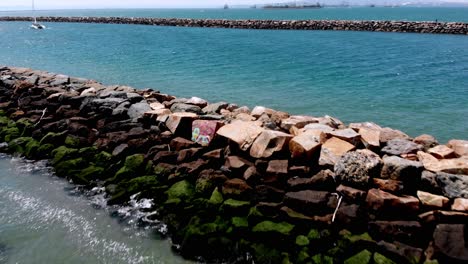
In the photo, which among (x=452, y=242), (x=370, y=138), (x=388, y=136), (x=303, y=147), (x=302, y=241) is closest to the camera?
(x=452, y=242)

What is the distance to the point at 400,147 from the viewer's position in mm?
6648

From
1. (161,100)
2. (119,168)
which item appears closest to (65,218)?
(119,168)

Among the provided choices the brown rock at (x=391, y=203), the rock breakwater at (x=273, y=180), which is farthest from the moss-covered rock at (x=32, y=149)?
the brown rock at (x=391, y=203)

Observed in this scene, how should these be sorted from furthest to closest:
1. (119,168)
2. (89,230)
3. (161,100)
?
(161,100) → (119,168) → (89,230)

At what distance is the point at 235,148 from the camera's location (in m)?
7.36

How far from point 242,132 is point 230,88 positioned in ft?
A: 30.0

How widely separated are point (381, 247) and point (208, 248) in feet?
8.28

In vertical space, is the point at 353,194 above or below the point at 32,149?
above

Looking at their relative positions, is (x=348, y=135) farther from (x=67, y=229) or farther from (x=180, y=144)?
(x=67, y=229)

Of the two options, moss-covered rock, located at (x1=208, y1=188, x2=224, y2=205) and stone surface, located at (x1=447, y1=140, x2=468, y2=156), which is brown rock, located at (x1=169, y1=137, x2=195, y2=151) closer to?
moss-covered rock, located at (x1=208, y1=188, x2=224, y2=205)

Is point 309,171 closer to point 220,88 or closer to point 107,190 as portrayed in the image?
point 107,190

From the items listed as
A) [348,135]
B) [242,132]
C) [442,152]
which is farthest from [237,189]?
[442,152]

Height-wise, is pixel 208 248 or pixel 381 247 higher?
pixel 381 247

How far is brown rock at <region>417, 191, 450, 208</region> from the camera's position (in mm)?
5223
